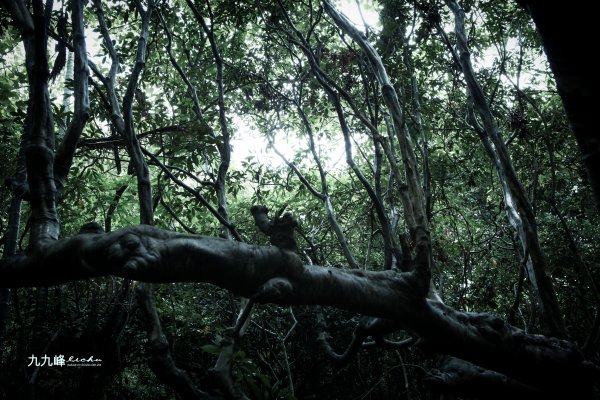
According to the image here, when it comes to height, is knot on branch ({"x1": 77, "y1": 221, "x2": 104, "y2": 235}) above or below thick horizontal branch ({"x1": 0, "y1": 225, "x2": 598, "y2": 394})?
above

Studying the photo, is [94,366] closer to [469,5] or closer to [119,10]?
[119,10]

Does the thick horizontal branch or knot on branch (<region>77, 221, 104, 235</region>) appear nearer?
the thick horizontal branch

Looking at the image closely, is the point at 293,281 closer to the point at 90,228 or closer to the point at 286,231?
the point at 286,231

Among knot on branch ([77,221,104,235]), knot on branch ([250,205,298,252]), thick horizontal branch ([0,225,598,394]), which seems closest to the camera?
thick horizontal branch ([0,225,598,394])

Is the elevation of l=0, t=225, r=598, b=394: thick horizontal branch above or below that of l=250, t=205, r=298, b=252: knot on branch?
below

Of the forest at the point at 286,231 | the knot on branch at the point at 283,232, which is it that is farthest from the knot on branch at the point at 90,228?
the knot on branch at the point at 283,232

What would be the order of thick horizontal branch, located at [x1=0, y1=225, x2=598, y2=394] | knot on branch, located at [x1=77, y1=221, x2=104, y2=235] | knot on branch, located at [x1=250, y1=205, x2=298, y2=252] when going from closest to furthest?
thick horizontal branch, located at [x1=0, y1=225, x2=598, y2=394]
knot on branch, located at [x1=77, y1=221, x2=104, y2=235]
knot on branch, located at [x1=250, y1=205, x2=298, y2=252]

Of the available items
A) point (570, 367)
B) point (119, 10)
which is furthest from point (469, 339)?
point (119, 10)

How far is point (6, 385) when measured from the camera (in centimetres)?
509

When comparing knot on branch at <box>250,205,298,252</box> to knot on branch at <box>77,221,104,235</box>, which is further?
knot on branch at <box>250,205,298,252</box>

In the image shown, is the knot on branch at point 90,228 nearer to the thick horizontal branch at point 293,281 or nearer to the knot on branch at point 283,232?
the thick horizontal branch at point 293,281

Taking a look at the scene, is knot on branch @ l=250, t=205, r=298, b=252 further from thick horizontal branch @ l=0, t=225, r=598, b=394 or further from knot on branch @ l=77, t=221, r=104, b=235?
knot on branch @ l=77, t=221, r=104, b=235

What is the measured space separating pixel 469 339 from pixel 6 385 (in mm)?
6065

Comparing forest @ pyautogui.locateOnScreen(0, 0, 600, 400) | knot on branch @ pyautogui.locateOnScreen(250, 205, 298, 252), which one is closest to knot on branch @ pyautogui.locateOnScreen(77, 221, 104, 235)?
forest @ pyautogui.locateOnScreen(0, 0, 600, 400)
